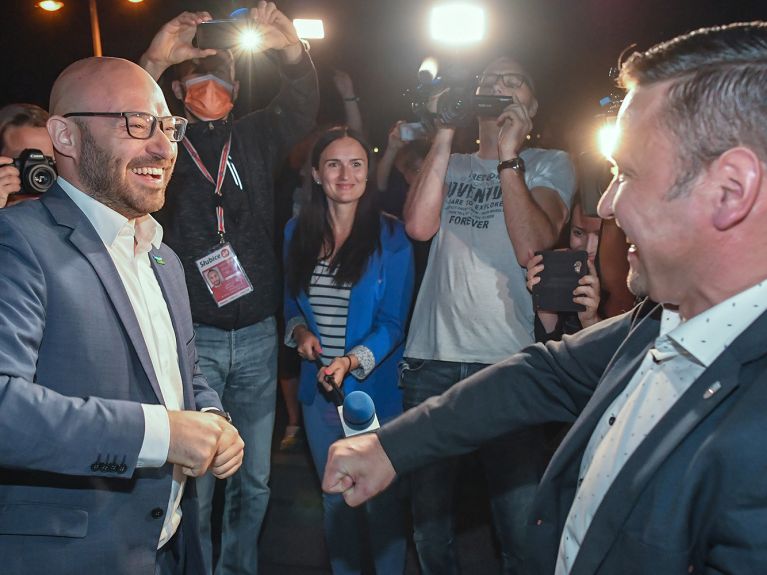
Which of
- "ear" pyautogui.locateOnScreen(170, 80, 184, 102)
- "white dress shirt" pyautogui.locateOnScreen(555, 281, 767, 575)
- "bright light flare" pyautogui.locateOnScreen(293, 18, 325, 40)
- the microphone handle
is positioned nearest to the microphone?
the microphone handle

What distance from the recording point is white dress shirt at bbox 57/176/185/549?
178 centimetres

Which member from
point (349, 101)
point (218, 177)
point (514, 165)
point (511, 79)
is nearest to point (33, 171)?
point (218, 177)

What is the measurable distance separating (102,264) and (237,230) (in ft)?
4.73

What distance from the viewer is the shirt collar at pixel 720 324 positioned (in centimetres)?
115

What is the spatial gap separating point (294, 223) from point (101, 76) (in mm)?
1581

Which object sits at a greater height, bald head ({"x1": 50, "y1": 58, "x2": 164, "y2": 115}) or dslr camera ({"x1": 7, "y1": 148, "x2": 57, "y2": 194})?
bald head ({"x1": 50, "y1": 58, "x2": 164, "y2": 115})

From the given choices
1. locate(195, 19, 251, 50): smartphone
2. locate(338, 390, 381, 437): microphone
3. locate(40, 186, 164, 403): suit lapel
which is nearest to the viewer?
locate(40, 186, 164, 403): suit lapel

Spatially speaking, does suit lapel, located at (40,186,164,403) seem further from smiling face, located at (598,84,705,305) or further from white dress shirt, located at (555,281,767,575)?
smiling face, located at (598,84,705,305)

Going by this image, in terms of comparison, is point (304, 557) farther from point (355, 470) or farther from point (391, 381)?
point (355, 470)

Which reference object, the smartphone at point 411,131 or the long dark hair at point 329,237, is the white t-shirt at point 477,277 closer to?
the long dark hair at point 329,237

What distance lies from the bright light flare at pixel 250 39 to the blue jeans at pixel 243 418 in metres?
1.33

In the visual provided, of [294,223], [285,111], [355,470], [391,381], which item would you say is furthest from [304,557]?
[285,111]

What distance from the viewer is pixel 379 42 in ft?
28.7

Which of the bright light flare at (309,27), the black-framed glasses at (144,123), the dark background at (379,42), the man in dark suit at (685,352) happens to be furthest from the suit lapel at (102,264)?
the dark background at (379,42)
